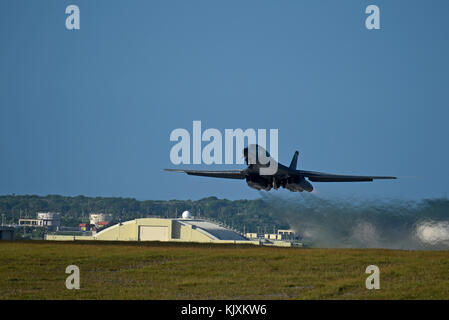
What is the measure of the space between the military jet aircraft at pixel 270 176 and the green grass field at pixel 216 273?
215 inches

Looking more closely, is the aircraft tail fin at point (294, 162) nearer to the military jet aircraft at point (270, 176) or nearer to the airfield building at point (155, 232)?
the military jet aircraft at point (270, 176)

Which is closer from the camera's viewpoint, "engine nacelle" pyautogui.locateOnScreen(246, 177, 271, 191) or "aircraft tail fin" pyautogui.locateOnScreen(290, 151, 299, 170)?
"engine nacelle" pyautogui.locateOnScreen(246, 177, 271, 191)

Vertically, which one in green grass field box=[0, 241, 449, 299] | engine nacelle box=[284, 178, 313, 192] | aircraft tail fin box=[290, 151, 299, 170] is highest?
aircraft tail fin box=[290, 151, 299, 170]

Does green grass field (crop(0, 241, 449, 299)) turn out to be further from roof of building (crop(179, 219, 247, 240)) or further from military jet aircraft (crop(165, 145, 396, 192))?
roof of building (crop(179, 219, 247, 240))

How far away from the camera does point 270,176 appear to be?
53.0 metres

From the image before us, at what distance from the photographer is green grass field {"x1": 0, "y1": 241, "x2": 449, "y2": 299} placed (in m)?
35.0

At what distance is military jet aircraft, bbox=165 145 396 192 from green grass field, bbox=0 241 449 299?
545 centimetres

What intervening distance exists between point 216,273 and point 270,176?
43.0 feet

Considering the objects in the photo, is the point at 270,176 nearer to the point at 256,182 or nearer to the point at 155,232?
the point at 256,182

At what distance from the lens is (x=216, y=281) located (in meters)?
38.8

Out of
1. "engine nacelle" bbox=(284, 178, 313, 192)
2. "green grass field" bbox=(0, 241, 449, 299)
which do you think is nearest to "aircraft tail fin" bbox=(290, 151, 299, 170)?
"engine nacelle" bbox=(284, 178, 313, 192)

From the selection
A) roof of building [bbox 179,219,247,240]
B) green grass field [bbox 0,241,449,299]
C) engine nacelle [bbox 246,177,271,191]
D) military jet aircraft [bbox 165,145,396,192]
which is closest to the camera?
green grass field [bbox 0,241,449,299]

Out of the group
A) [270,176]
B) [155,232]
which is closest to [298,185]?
[270,176]
